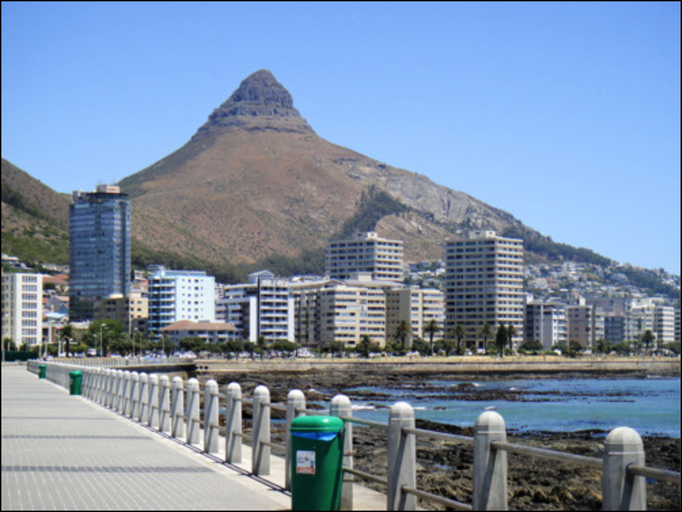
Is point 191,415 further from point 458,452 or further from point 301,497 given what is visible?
point 458,452

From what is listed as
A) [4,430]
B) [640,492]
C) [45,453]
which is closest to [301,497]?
[640,492]

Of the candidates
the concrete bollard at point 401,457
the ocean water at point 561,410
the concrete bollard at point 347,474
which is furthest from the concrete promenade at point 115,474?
the ocean water at point 561,410

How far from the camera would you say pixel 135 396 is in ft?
81.0

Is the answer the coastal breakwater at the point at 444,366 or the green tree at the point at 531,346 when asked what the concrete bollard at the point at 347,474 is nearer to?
the coastal breakwater at the point at 444,366

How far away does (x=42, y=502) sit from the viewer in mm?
10992

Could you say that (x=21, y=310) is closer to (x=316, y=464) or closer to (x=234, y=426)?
(x=234, y=426)

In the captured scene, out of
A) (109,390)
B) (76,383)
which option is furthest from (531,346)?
(109,390)

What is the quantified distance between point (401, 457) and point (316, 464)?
0.89 metres

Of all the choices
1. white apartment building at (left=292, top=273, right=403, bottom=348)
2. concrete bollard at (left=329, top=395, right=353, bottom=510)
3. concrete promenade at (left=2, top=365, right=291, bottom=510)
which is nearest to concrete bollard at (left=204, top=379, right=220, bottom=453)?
concrete promenade at (left=2, top=365, right=291, bottom=510)

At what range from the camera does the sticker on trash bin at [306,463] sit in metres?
9.91

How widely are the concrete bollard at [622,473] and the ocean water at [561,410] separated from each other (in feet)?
136

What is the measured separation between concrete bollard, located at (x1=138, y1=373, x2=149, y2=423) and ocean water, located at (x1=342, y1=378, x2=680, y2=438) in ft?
80.6

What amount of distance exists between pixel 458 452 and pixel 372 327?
168 meters

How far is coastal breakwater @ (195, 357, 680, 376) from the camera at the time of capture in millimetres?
133250
